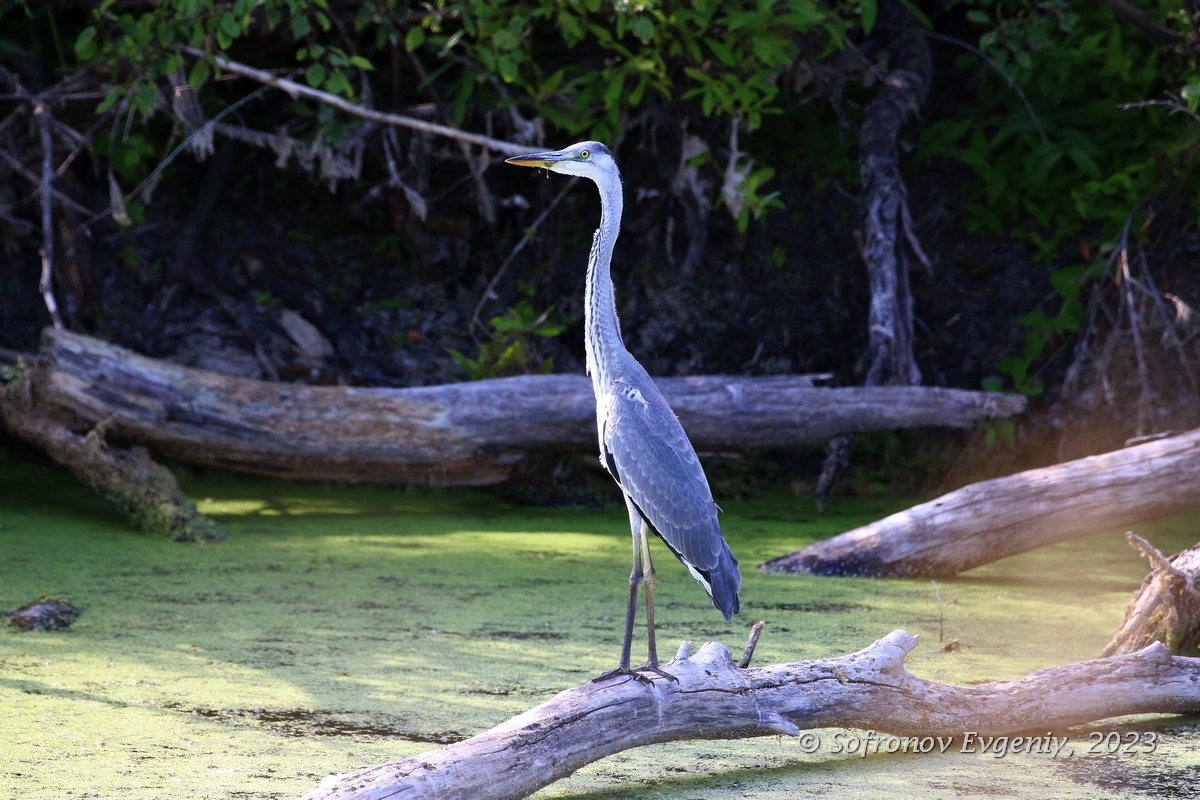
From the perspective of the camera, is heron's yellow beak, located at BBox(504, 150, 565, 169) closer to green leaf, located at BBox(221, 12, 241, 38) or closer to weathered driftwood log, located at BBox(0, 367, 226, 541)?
green leaf, located at BBox(221, 12, 241, 38)

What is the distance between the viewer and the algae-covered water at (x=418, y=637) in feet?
9.18

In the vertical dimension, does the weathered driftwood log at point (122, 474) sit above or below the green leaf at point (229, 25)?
below

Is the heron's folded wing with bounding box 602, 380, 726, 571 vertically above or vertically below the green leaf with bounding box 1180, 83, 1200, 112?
below

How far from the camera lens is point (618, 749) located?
2711 millimetres

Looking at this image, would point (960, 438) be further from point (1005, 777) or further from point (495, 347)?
point (1005, 777)

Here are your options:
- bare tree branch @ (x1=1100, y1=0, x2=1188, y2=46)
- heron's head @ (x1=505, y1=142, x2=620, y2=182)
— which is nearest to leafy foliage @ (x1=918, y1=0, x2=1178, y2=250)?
bare tree branch @ (x1=1100, y1=0, x2=1188, y2=46)

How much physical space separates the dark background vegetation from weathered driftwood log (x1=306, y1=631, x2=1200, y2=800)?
3.13 metres

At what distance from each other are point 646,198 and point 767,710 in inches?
207

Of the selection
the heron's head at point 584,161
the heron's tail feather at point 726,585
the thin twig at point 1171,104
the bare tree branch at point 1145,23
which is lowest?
the heron's tail feather at point 726,585

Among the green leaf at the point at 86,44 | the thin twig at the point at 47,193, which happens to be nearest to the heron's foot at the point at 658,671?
the thin twig at the point at 47,193

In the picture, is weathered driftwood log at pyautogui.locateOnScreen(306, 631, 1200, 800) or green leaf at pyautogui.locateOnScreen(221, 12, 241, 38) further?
green leaf at pyautogui.locateOnScreen(221, 12, 241, 38)

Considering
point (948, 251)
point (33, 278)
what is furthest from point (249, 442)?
point (948, 251)

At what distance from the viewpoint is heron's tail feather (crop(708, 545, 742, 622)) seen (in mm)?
2980

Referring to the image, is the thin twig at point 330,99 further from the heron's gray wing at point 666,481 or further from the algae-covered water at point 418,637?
the heron's gray wing at point 666,481
